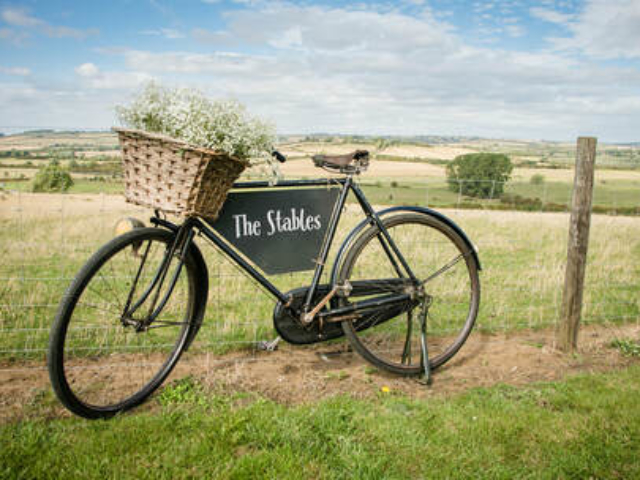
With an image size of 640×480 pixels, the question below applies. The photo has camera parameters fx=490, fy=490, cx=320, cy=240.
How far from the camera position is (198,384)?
3270 millimetres

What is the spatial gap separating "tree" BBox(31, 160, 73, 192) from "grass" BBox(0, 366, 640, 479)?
1.99 metres

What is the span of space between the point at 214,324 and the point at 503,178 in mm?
4544

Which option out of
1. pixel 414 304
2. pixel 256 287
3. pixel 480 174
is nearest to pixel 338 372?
pixel 414 304

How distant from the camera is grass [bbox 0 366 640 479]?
2.42m

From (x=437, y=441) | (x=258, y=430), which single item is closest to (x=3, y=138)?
(x=258, y=430)

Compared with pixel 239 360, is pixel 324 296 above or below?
above

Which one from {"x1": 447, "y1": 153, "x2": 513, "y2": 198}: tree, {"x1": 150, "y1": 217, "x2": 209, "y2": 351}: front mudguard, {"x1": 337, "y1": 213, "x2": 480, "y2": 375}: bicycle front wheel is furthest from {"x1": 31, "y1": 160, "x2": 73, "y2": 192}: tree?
{"x1": 447, "y1": 153, "x2": 513, "y2": 198}: tree

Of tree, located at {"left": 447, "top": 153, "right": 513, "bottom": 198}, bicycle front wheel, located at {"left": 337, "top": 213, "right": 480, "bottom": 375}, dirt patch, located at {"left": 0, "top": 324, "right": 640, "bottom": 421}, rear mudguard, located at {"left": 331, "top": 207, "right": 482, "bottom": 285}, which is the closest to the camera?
dirt patch, located at {"left": 0, "top": 324, "right": 640, "bottom": 421}

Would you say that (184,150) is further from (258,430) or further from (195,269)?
(258,430)

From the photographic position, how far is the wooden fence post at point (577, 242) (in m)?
4.04

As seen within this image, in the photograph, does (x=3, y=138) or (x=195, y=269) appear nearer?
(x=195, y=269)

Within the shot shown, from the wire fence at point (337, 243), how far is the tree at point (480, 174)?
0.29 feet

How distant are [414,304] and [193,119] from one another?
2.05 m

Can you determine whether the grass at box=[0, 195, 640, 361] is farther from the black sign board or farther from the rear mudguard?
the rear mudguard
